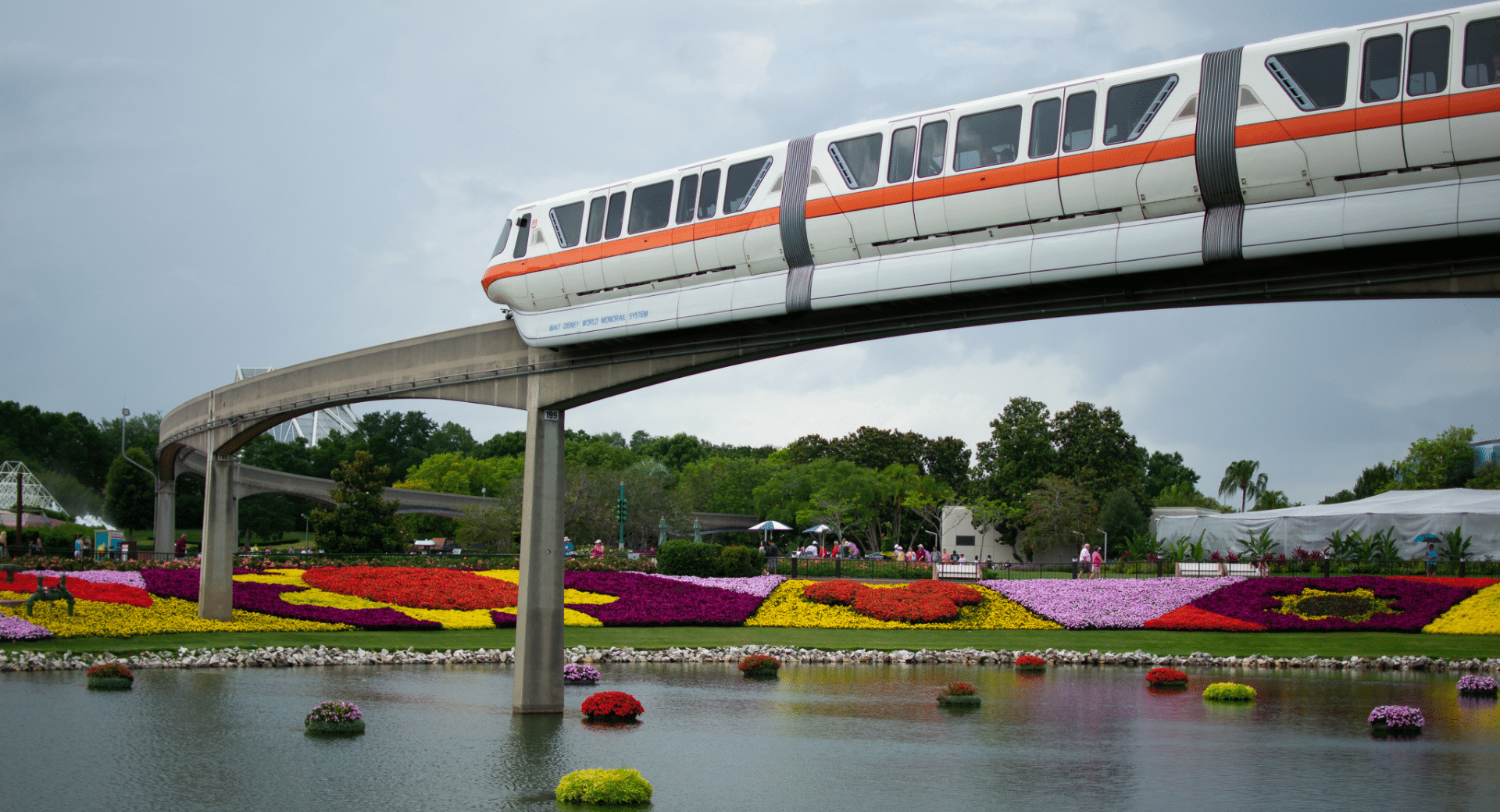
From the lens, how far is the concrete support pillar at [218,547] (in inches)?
1164

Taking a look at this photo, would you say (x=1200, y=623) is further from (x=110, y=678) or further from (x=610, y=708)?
(x=110, y=678)

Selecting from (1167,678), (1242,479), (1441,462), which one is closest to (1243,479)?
(1242,479)

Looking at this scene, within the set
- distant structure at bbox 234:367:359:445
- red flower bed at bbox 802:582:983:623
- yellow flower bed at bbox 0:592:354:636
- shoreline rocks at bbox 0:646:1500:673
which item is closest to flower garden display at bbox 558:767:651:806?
shoreline rocks at bbox 0:646:1500:673

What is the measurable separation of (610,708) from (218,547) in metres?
15.8

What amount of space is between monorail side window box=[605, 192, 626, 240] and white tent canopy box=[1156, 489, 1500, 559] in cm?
3471

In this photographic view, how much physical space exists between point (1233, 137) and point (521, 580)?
42.0 ft

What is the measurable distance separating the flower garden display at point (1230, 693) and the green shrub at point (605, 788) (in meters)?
13.5

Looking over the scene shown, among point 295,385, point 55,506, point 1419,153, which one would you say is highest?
point 1419,153

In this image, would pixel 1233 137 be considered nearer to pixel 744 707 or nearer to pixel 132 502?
pixel 744 707

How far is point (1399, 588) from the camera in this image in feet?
110

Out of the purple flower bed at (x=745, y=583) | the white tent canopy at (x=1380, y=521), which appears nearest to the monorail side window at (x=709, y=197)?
the purple flower bed at (x=745, y=583)

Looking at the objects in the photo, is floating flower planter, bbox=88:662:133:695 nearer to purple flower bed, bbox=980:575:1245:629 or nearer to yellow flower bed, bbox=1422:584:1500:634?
purple flower bed, bbox=980:575:1245:629

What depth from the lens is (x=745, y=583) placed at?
3819cm

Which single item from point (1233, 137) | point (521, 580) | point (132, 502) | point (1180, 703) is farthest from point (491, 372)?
point (132, 502)
